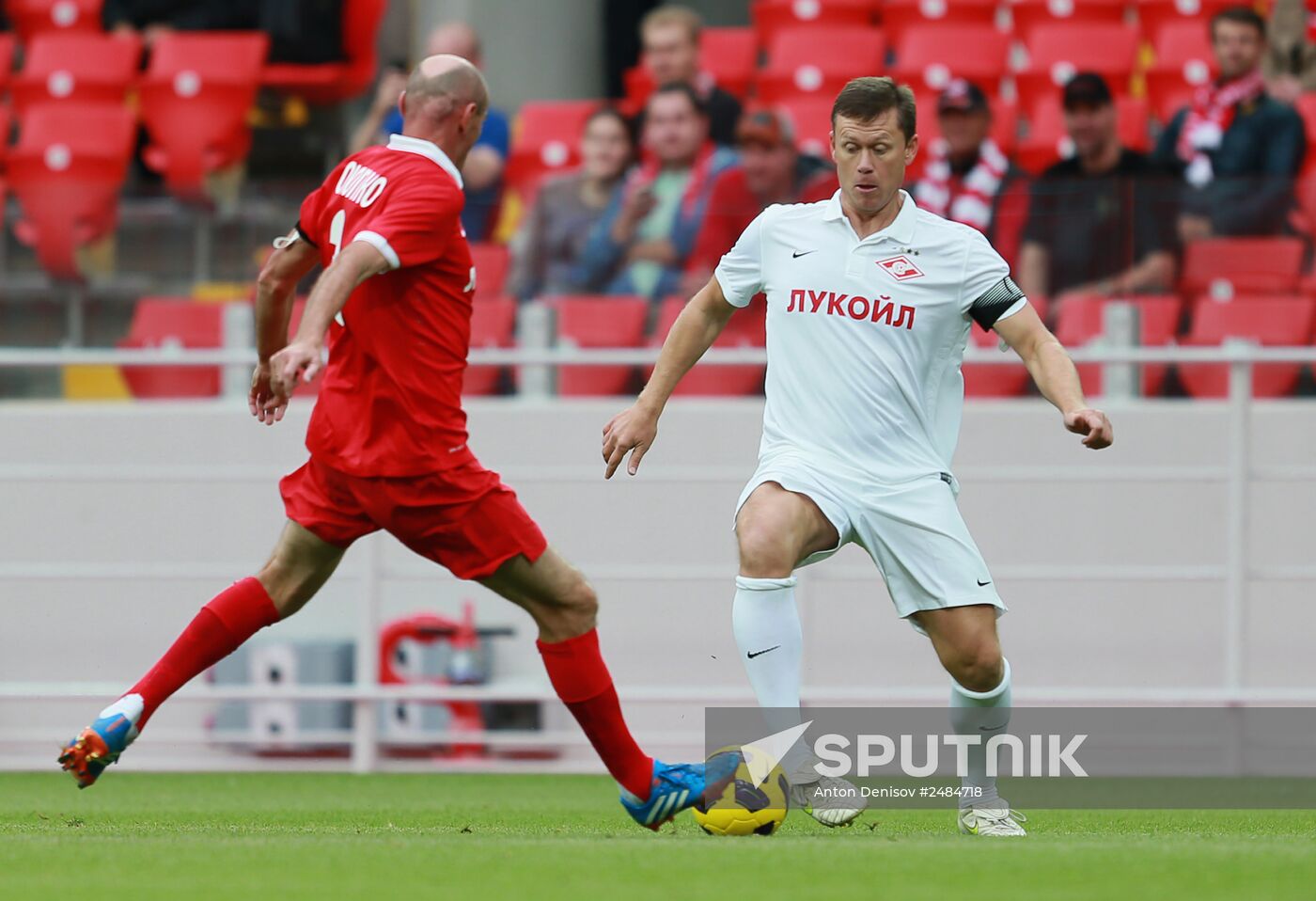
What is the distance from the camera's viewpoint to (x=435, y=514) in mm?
5043

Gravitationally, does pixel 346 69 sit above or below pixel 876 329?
above

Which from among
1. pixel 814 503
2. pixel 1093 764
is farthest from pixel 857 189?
pixel 1093 764

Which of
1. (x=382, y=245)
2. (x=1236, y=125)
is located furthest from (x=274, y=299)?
(x=1236, y=125)

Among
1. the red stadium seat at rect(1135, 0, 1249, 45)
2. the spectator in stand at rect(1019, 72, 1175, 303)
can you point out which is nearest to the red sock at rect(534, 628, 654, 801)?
the spectator in stand at rect(1019, 72, 1175, 303)

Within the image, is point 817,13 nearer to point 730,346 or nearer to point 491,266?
point 491,266

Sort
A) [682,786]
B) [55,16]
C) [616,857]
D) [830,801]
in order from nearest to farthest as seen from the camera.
Answer: 1. [616,857]
2. [682,786]
3. [830,801]
4. [55,16]

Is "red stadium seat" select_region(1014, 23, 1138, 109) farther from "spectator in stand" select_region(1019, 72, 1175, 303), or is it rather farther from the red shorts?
the red shorts

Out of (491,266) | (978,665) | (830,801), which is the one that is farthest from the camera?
(491,266)

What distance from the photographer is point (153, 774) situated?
803cm

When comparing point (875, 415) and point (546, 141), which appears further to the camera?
point (546, 141)

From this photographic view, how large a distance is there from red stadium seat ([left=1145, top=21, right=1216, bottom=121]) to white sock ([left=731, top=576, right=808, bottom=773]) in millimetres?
6540

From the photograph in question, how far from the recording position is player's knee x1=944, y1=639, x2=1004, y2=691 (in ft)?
17.0

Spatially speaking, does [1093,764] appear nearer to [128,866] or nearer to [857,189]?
[857,189]

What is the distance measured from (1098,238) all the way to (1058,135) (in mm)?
2369
